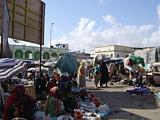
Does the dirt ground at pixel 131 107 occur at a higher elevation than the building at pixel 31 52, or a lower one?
lower

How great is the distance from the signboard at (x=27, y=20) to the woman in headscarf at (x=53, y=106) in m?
6.08

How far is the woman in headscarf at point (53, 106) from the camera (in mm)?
10352

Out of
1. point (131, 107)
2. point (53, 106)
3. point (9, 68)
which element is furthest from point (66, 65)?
point (9, 68)

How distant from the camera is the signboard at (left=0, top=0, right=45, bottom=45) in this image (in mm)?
16453

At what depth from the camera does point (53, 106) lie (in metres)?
10.4

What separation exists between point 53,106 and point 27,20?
8583 millimetres

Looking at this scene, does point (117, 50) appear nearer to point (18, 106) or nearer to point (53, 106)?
point (53, 106)

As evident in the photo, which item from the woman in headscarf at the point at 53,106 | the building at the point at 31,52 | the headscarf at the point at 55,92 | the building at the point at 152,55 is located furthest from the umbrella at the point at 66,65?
the building at the point at 31,52

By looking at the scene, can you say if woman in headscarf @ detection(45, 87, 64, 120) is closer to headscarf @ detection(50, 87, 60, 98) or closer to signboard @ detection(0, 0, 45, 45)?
headscarf @ detection(50, 87, 60, 98)

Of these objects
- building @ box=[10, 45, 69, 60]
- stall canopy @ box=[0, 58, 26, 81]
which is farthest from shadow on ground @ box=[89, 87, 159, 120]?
building @ box=[10, 45, 69, 60]

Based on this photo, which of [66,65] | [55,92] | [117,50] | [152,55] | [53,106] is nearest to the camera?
[55,92]

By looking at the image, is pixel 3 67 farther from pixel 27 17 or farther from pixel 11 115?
pixel 27 17

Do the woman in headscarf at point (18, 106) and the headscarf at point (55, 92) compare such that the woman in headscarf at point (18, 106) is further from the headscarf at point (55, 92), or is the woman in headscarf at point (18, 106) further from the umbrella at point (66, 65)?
the umbrella at point (66, 65)

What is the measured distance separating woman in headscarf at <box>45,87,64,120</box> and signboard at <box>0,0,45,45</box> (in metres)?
6.08
